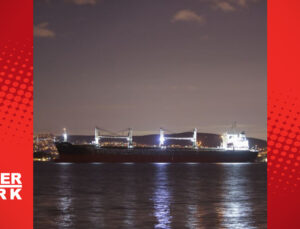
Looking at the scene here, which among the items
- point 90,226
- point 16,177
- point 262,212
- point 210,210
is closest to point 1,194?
point 16,177

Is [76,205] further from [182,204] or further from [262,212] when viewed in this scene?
[262,212]

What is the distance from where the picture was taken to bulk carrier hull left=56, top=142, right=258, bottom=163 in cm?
10538

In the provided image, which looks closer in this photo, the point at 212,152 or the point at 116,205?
the point at 116,205

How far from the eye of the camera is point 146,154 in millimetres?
106500

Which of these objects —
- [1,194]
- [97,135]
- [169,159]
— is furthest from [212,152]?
[1,194]

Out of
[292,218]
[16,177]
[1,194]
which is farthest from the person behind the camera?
[1,194]

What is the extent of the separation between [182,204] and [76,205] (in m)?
4.91

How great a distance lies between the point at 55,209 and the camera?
74.6 ft

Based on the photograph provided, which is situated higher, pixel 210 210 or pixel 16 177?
pixel 16 177

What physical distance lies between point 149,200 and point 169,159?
269 feet

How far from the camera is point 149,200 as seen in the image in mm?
27172

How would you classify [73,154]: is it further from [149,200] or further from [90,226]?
[90,226]

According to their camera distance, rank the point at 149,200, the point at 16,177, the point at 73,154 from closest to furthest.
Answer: the point at 16,177, the point at 149,200, the point at 73,154

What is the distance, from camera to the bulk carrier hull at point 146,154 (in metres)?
105
